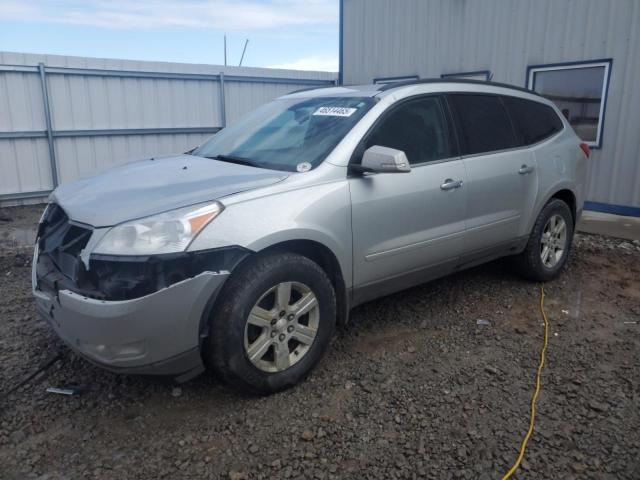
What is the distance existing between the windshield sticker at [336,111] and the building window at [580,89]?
5.51 m

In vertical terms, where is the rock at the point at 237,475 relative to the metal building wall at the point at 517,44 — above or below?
below

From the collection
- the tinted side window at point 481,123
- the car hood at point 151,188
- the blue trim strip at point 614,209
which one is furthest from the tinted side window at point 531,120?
the blue trim strip at point 614,209

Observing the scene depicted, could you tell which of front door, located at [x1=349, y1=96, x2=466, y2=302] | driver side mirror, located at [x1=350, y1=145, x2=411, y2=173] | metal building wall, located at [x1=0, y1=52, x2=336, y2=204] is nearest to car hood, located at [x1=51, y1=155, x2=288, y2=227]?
driver side mirror, located at [x1=350, y1=145, x2=411, y2=173]

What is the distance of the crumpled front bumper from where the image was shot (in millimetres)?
2551

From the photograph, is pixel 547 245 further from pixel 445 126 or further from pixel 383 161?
pixel 383 161

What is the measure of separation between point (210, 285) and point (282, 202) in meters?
0.62

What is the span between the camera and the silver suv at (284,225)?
2.63 m

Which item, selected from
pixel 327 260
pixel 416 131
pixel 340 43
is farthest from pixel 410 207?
pixel 340 43

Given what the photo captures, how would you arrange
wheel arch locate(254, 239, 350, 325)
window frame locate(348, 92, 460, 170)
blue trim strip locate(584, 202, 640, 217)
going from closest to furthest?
wheel arch locate(254, 239, 350, 325), window frame locate(348, 92, 460, 170), blue trim strip locate(584, 202, 640, 217)

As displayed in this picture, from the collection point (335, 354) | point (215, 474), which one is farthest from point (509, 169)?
point (215, 474)

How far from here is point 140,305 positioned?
254 centimetres

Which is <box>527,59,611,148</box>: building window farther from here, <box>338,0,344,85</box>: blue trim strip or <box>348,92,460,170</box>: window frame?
<box>348,92,460,170</box>: window frame

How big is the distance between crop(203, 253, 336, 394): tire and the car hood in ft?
1.50

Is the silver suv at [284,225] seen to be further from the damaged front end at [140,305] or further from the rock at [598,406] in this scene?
the rock at [598,406]
